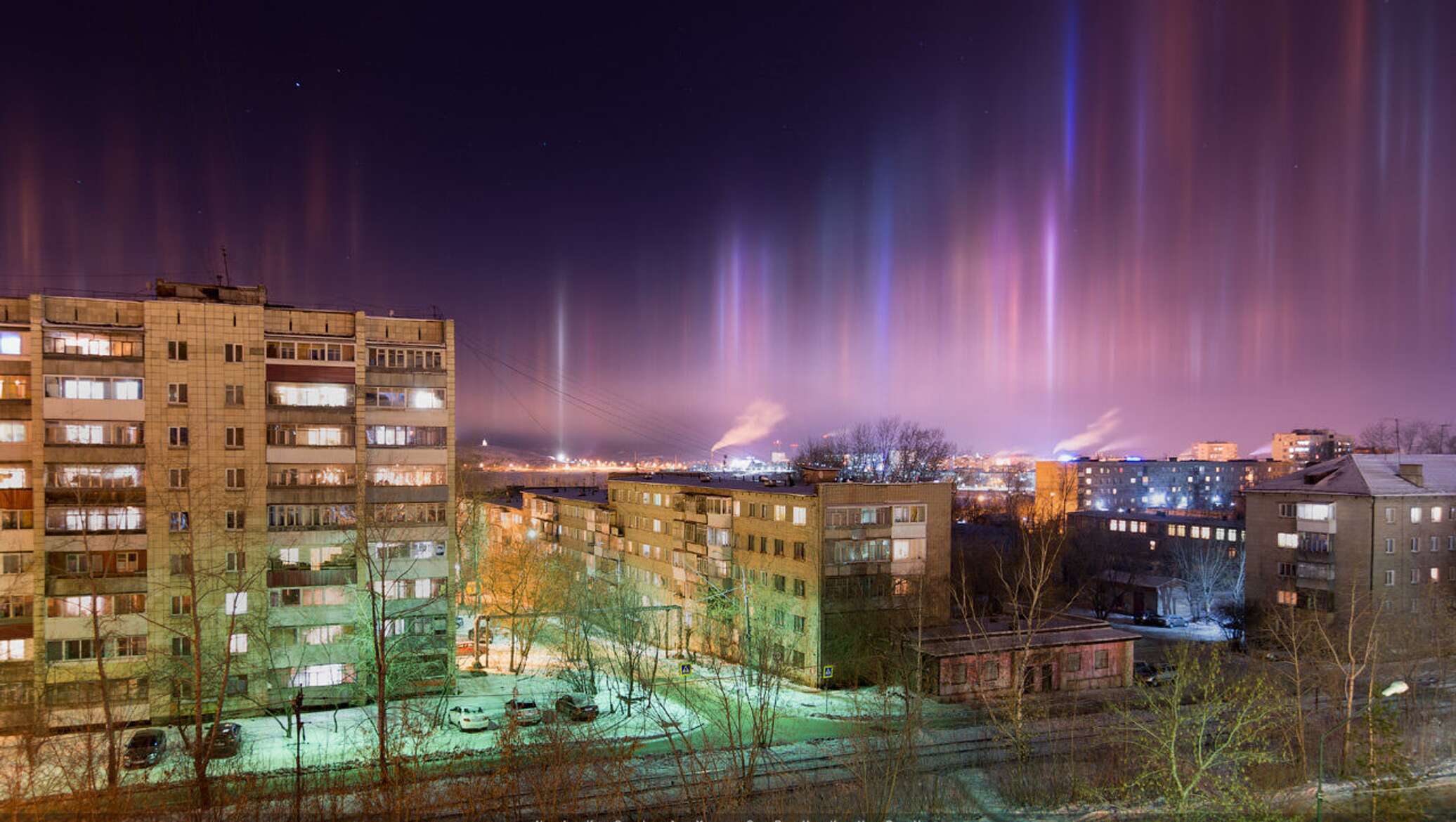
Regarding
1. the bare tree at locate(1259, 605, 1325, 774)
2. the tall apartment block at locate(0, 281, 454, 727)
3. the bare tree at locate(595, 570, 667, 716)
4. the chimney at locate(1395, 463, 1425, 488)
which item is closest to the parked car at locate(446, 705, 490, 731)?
the tall apartment block at locate(0, 281, 454, 727)

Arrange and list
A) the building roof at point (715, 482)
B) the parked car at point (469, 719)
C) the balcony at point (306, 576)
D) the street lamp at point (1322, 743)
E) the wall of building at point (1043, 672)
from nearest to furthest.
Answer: the street lamp at point (1322, 743) → the parked car at point (469, 719) → the balcony at point (306, 576) → the wall of building at point (1043, 672) → the building roof at point (715, 482)

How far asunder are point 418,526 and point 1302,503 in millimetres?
47163

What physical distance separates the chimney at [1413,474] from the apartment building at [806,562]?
25.3 meters

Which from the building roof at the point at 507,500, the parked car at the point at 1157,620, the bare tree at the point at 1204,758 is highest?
the bare tree at the point at 1204,758

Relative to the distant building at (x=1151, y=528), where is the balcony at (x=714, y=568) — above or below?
above

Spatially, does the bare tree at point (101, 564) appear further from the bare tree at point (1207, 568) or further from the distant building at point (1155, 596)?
the bare tree at point (1207, 568)

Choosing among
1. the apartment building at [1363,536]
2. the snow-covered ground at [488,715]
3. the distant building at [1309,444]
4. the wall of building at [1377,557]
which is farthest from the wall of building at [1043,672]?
the distant building at [1309,444]

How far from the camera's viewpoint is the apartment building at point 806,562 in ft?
132

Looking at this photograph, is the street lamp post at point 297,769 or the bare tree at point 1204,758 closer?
the bare tree at point 1204,758

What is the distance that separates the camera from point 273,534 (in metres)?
35.3

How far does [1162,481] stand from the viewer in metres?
125

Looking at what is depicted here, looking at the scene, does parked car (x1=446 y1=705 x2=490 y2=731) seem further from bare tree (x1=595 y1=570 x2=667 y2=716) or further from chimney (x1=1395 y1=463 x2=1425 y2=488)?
chimney (x1=1395 y1=463 x2=1425 y2=488)

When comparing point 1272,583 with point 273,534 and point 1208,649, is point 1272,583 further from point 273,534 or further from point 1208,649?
point 273,534

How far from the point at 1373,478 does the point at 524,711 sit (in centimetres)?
4537
